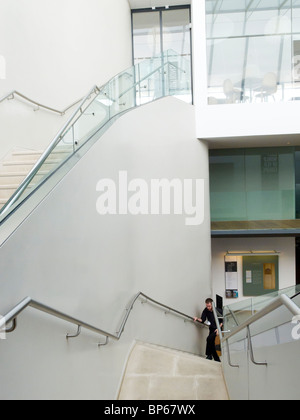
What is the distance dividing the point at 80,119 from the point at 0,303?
2.51 meters

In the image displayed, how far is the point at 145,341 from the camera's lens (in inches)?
258

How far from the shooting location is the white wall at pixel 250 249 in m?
13.7

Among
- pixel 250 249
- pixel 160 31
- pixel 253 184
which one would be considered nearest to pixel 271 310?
pixel 253 184

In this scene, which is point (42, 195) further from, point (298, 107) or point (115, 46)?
point (115, 46)

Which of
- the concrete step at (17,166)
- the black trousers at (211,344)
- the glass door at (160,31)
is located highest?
the glass door at (160,31)

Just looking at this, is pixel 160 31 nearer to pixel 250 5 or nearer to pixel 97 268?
pixel 250 5

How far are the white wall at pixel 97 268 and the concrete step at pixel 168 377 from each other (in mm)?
220

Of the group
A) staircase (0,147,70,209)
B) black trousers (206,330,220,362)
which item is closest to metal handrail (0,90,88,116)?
staircase (0,147,70,209)

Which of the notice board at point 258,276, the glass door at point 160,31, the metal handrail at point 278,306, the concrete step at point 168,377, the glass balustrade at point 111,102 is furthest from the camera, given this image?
the glass door at point 160,31

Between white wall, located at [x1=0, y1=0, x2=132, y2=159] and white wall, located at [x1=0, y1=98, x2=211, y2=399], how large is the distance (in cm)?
207

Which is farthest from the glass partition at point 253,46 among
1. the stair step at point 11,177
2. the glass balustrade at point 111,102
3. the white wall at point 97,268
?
the stair step at point 11,177

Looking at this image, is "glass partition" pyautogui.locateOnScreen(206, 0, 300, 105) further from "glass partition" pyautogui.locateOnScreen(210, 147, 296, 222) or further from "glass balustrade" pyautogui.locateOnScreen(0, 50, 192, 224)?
"glass partition" pyautogui.locateOnScreen(210, 147, 296, 222)

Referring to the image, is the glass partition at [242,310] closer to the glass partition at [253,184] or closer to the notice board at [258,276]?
the glass partition at [253,184]
